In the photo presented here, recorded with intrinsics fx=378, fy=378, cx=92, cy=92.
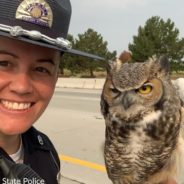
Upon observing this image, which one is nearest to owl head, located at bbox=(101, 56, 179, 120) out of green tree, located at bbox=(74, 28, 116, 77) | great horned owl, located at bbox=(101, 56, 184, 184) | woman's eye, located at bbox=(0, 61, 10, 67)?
great horned owl, located at bbox=(101, 56, 184, 184)

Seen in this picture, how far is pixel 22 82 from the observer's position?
166cm

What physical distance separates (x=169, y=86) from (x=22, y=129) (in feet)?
4.17

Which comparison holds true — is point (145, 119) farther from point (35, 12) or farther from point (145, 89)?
point (35, 12)

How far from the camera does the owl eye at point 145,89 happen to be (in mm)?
2641

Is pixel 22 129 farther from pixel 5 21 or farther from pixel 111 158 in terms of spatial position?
pixel 111 158

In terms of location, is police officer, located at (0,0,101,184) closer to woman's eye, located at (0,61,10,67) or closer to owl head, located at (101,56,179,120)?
woman's eye, located at (0,61,10,67)

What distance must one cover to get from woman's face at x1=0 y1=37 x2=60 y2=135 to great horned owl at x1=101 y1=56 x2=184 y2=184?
2.76ft

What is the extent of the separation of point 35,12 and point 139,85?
1.17 meters

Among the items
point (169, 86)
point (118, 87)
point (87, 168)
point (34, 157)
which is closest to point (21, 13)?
point (34, 157)

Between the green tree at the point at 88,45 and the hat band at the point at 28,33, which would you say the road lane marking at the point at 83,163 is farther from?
the green tree at the point at 88,45

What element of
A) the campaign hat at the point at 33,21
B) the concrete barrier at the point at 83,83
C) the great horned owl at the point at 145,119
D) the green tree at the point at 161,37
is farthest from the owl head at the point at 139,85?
the green tree at the point at 161,37

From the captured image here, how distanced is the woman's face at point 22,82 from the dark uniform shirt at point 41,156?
0.29 meters

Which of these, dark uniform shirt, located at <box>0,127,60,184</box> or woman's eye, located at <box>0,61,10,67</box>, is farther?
dark uniform shirt, located at <box>0,127,60,184</box>

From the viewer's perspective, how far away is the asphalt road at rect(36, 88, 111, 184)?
16.9 ft
